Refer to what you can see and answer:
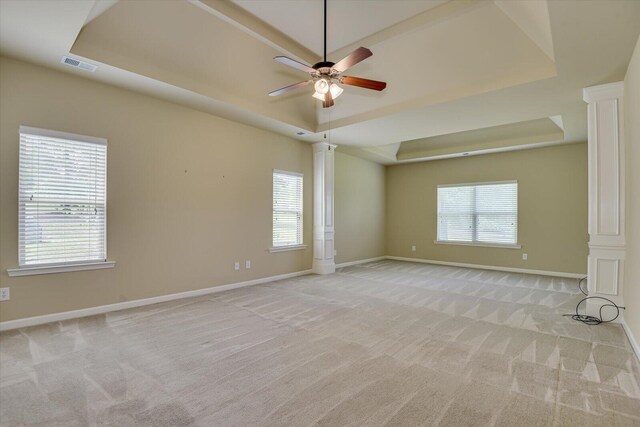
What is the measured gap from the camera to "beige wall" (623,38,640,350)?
2.85 metres

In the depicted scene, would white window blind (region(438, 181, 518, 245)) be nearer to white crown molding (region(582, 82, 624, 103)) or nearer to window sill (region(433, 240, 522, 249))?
window sill (region(433, 240, 522, 249))

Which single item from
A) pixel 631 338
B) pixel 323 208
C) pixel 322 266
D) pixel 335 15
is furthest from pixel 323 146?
pixel 631 338

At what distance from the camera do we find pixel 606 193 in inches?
140

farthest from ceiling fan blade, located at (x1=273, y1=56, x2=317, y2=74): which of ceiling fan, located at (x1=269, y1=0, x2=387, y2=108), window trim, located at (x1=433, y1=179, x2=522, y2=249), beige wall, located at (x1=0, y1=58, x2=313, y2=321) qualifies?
window trim, located at (x1=433, y1=179, x2=522, y2=249)

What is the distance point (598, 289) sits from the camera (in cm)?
363

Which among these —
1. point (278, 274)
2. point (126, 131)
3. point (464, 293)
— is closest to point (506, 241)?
point (464, 293)

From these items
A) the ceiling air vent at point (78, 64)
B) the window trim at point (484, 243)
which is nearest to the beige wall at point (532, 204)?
the window trim at point (484, 243)

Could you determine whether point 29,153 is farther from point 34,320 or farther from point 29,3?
point 34,320

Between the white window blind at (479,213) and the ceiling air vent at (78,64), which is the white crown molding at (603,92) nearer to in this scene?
the white window blind at (479,213)

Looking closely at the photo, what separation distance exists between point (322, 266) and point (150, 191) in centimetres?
354

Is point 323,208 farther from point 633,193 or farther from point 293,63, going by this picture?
point 633,193

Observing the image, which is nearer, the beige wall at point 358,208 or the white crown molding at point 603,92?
the white crown molding at point 603,92

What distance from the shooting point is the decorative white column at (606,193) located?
350 centimetres

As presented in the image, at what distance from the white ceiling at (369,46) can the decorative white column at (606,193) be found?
272 millimetres
